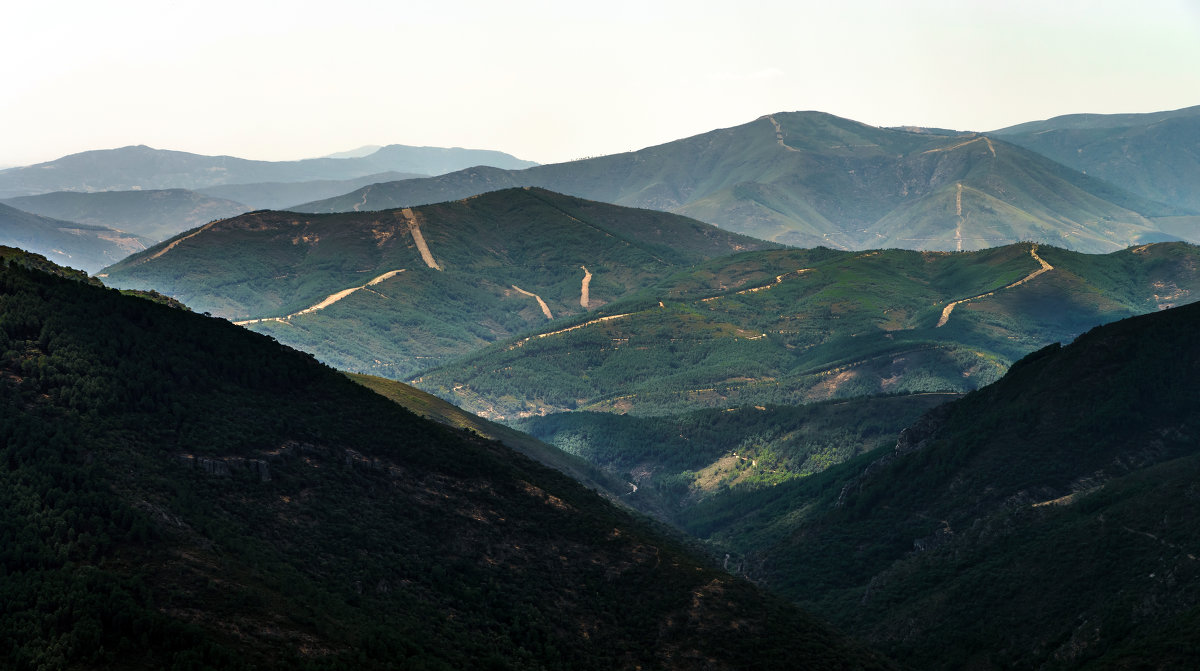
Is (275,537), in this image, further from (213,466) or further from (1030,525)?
(1030,525)

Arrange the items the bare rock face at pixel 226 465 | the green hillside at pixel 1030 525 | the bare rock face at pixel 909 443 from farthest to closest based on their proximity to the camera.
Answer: the bare rock face at pixel 909 443
the green hillside at pixel 1030 525
the bare rock face at pixel 226 465

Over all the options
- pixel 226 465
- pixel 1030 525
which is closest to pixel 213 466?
pixel 226 465

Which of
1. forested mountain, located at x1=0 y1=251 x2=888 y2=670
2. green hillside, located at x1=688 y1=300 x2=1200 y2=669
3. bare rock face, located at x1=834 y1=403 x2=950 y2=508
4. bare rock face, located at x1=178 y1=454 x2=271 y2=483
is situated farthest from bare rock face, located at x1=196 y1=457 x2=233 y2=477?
bare rock face, located at x1=834 y1=403 x2=950 y2=508

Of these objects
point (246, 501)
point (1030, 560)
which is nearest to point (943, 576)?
point (1030, 560)

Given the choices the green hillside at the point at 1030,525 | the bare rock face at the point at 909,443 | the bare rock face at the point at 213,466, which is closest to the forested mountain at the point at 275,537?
the bare rock face at the point at 213,466

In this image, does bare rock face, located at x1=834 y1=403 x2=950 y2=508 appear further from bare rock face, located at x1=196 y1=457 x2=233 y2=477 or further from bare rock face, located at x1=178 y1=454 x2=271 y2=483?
bare rock face, located at x1=196 y1=457 x2=233 y2=477

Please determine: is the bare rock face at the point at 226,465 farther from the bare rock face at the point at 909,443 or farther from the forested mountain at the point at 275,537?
the bare rock face at the point at 909,443
